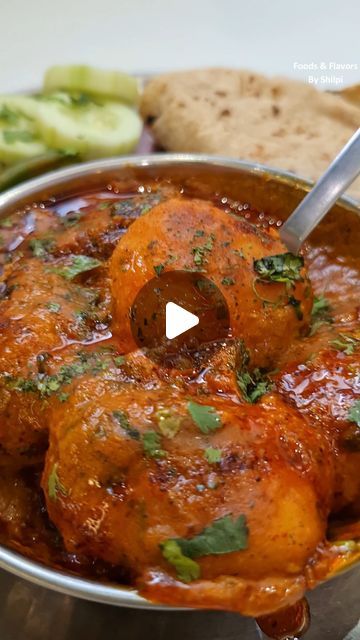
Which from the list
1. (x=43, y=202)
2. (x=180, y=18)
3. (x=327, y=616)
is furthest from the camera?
(x=180, y=18)

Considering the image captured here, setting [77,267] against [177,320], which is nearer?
[177,320]

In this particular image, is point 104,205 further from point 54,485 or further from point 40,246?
point 54,485

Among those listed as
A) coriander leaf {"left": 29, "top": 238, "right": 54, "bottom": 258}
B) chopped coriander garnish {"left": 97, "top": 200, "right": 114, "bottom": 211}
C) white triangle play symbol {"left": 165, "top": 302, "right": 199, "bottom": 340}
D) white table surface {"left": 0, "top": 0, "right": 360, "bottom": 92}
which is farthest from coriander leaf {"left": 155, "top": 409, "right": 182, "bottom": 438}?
white table surface {"left": 0, "top": 0, "right": 360, "bottom": 92}

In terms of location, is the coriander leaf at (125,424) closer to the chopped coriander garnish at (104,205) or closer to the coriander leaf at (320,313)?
the coriander leaf at (320,313)

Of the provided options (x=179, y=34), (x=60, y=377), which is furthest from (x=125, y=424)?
(x=179, y=34)

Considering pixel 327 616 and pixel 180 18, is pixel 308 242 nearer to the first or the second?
pixel 327 616

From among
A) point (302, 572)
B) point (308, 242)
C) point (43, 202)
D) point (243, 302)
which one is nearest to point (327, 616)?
point (302, 572)
